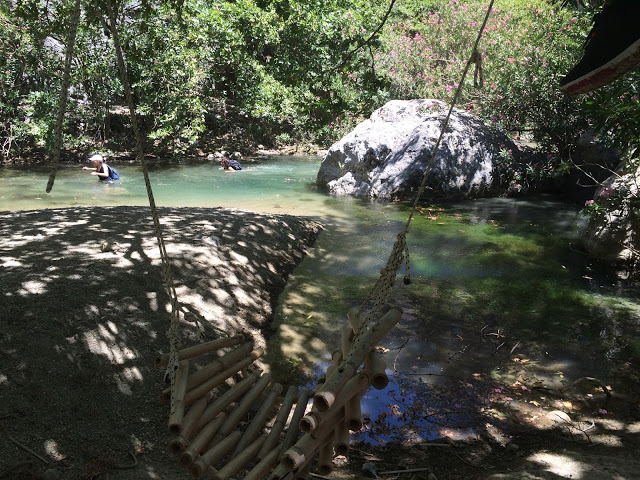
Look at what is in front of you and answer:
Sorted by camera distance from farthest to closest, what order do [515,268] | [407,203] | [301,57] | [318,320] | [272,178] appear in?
[301,57] → [272,178] → [407,203] → [515,268] → [318,320]

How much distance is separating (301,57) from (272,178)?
133 inches

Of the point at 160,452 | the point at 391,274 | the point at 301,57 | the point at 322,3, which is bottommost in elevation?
the point at 160,452

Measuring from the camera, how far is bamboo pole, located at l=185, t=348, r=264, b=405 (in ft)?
A: 9.14

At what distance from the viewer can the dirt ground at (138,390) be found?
2770mm

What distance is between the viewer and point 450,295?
554 cm

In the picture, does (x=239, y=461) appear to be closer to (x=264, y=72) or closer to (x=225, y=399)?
(x=225, y=399)

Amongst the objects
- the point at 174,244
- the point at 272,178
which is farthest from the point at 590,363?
the point at 272,178

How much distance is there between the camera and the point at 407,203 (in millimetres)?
10312

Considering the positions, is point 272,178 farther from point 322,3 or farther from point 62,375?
point 62,375

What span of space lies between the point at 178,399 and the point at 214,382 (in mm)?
423

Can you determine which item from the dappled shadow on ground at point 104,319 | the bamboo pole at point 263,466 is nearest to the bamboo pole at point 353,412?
the bamboo pole at point 263,466

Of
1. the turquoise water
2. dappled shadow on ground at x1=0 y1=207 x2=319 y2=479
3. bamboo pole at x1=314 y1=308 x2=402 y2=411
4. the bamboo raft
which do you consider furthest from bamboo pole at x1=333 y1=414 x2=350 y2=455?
the turquoise water

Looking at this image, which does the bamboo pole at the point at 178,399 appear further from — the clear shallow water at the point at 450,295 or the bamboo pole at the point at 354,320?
the clear shallow water at the point at 450,295

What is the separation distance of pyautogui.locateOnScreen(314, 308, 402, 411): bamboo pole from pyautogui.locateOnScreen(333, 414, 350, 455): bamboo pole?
0.86 ft
